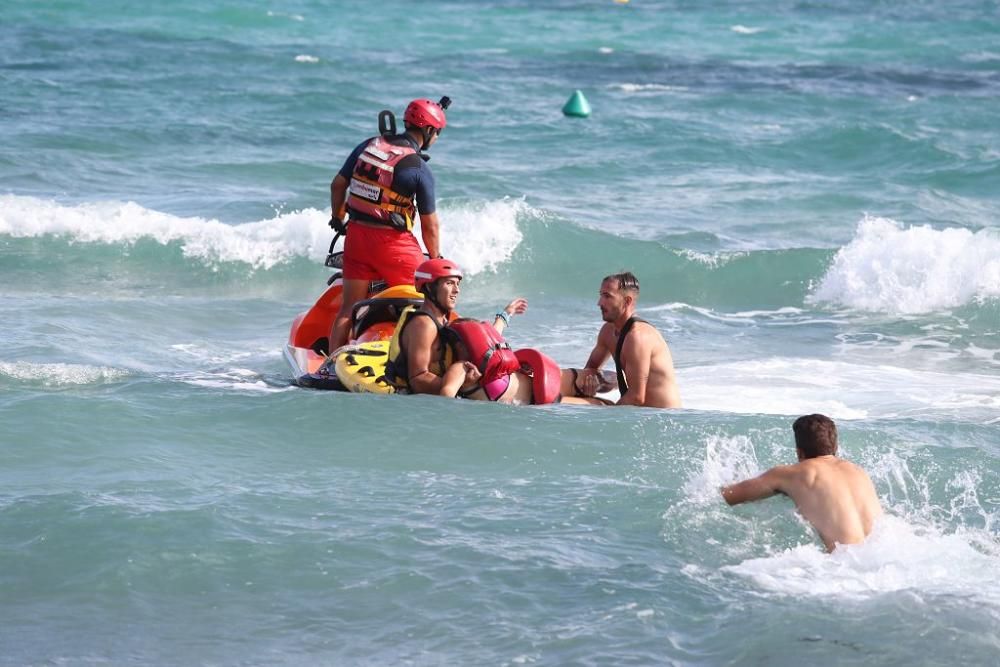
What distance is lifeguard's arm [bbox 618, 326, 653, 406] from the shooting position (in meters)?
8.97

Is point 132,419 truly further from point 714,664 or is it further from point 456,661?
point 714,664

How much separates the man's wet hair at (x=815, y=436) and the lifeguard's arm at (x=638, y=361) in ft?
7.22

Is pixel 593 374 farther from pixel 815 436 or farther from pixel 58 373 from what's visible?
pixel 58 373

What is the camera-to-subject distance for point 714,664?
5770 millimetres

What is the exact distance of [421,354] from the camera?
29.3ft

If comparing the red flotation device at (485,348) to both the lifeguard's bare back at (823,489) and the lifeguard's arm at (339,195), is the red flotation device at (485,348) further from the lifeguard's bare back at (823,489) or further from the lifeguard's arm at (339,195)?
the lifeguard's bare back at (823,489)

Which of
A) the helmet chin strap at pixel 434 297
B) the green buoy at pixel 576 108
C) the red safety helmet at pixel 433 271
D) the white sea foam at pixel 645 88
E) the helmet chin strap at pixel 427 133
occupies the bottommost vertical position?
the helmet chin strap at pixel 434 297

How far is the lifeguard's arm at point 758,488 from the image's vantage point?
22.2 ft

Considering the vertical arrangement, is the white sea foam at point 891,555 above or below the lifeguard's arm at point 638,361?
below

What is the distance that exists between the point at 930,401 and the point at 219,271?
768 centimetres

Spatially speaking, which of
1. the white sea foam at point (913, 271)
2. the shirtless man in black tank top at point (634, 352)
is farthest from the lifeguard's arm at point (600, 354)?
the white sea foam at point (913, 271)

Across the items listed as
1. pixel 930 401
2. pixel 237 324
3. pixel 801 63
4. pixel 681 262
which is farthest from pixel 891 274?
pixel 801 63

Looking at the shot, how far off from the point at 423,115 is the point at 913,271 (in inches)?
293

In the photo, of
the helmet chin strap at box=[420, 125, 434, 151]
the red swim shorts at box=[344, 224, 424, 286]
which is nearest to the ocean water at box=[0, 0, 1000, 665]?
the red swim shorts at box=[344, 224, 424, 286]
